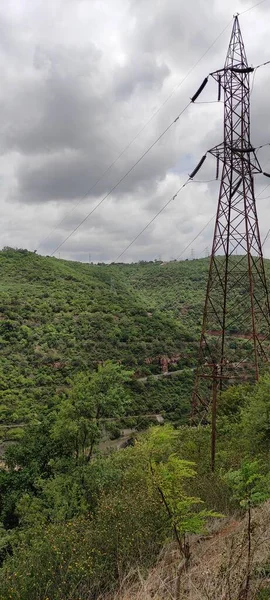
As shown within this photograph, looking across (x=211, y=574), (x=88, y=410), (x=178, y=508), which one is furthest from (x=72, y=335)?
(x=211, y=574)

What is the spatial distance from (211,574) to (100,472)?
8247 mm

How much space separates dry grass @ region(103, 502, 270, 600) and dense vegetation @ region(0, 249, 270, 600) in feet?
0.33

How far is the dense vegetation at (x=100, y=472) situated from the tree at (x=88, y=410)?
1.7 inches

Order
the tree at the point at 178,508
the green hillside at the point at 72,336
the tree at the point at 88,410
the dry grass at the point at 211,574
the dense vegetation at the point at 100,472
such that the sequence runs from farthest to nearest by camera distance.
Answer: the green hillside at the point at 72,336 → the tree at the point at 88,410 → the dense vegetation at the point at 100,472 → the tree at the point at 178,508 → the dry grass at the point at 211,574

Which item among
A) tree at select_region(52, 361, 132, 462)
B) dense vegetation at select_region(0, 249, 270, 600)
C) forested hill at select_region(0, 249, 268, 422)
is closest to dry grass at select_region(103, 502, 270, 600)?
dense vegetation at select_region(0, 249, 270, 600)

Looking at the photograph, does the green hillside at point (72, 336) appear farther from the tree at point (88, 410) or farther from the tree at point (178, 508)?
the tree at point (178, 508)

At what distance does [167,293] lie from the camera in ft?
261

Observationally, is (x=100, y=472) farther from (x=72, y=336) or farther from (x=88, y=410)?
(x=72, y=336)

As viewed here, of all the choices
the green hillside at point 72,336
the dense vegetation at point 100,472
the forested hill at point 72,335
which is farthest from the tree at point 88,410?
the green hillside at point 72,336

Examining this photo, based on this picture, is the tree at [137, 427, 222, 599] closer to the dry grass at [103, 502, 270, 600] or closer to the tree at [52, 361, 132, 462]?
the dry grass at [103, 502, 270, 600]

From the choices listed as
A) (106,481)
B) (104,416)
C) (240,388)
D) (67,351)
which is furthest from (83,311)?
(106,481)

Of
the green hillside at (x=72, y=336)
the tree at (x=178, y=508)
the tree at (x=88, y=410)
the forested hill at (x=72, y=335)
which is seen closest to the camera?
the tree at (x=178, y=508)

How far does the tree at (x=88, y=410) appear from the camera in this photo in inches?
542

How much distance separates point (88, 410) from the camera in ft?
45.9
